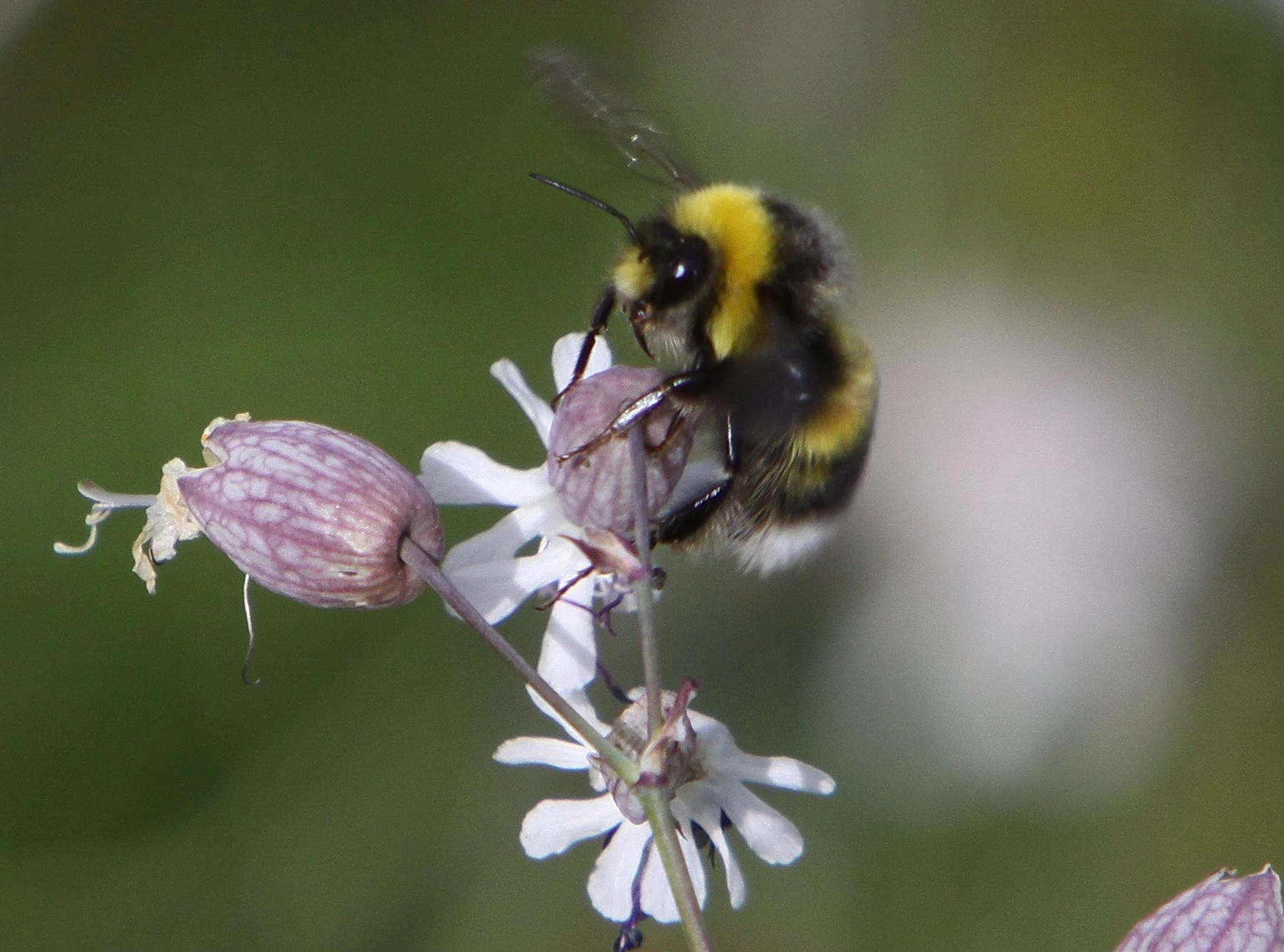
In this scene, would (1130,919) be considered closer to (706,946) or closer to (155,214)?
(706,946)

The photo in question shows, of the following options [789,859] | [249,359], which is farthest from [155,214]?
[789,859]

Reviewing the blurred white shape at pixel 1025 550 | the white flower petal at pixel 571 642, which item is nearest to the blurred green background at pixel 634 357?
the blurred white shape at pixel 1025 550

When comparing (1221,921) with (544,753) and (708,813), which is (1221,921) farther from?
(544,753)

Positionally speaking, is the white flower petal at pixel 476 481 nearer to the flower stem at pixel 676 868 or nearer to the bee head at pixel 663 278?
the bee head at pixel 663 278

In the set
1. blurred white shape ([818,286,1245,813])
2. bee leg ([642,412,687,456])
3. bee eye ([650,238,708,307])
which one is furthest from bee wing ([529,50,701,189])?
blurred white shape ([818,286,1245,813])

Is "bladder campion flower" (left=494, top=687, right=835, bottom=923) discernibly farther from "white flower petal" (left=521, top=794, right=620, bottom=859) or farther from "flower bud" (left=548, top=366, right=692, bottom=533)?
"flower bud" (left=548, top=366, right=692, bottom=533)

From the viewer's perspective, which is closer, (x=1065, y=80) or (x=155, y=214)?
(x=155, y=214)

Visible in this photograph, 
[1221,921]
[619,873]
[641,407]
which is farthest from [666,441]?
[1221,921]
